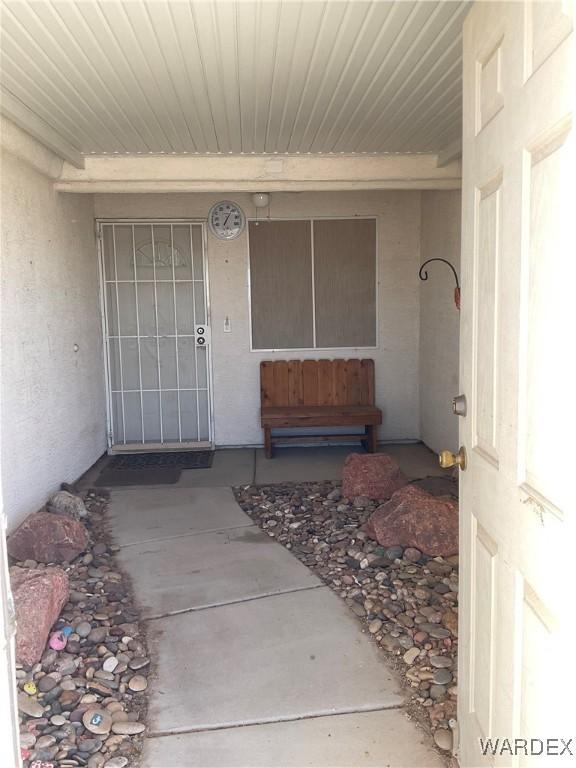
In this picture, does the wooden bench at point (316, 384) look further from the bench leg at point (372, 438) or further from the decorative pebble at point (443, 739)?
the decorative pebble at point (443, 739)

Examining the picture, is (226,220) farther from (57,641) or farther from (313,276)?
(57,641)

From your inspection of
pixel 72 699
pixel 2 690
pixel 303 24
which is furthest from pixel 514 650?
pixel 303 24

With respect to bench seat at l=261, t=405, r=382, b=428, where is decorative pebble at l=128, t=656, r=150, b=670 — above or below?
below

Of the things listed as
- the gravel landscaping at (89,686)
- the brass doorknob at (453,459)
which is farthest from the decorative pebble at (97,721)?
the brass doorknob at (453,459)

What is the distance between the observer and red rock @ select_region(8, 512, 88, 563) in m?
3.39

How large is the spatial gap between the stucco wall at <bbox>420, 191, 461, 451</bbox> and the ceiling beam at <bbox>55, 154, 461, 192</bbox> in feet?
1.93

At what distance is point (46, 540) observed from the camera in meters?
3.44

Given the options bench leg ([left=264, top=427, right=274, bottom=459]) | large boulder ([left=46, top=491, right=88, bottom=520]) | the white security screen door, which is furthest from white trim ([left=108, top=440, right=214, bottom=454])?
large boulder ([left=46, top=491, right=88, bottom=520])

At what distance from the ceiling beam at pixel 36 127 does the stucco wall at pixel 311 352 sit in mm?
1794

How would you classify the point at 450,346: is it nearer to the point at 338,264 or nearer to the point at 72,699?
the point at 338,264

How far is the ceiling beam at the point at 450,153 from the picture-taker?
391 cm

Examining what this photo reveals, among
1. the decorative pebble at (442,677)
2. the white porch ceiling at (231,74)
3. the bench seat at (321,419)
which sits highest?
the white porch ceiling at (231,74)

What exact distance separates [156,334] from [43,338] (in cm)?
189

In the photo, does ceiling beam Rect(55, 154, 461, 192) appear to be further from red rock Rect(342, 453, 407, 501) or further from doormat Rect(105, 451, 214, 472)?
doormat Rect(105, 451, 214, 472)
